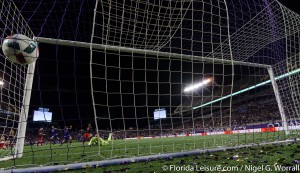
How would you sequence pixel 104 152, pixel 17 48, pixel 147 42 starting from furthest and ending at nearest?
1. pixel 147 42
2. pixel 104 152
3. pixel 17 48

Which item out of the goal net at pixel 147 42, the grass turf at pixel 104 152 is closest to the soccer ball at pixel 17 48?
the goal net at pixel 147 42

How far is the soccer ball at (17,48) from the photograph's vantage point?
4660mm

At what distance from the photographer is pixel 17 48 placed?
4680 mm

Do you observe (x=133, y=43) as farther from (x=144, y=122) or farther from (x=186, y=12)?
(x=144, y=122)

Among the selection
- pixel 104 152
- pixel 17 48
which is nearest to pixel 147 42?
pixel 104 152

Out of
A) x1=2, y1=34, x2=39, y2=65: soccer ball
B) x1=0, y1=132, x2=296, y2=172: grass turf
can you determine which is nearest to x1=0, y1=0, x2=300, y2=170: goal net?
x1=0, y1=132, x2=296, y2=172: grass turf

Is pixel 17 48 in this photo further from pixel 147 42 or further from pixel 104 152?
pixel 147 42

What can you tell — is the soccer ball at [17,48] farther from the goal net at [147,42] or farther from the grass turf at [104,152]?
the grass turf at [104,152]

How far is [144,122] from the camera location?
48.6 metres

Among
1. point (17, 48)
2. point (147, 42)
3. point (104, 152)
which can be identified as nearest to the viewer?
point (17, 48)

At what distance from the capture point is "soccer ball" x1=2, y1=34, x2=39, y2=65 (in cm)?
466

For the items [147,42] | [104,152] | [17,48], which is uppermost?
[147,42]

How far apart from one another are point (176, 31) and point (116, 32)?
2.29m

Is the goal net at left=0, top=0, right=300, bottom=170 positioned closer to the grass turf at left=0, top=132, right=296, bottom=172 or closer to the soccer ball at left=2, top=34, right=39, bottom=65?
the grass turf at left=0, top=132, right=296, bottom=172
